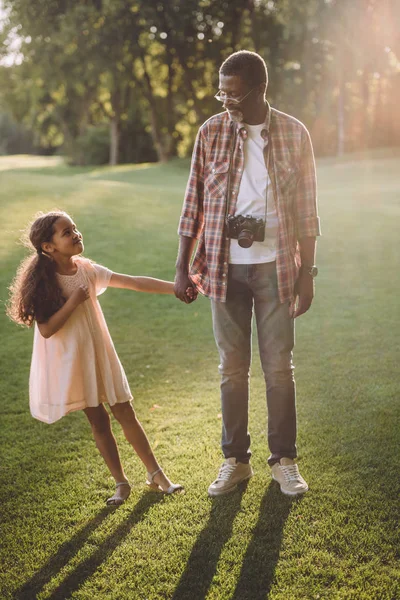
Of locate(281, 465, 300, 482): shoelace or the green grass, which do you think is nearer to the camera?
the green grass

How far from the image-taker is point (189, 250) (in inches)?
136

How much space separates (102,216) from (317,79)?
23.7 metres

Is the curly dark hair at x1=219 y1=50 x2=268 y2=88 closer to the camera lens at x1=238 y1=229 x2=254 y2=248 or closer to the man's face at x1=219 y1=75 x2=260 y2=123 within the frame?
the man's face at x1=219 y1=75 x2=260 y2=123

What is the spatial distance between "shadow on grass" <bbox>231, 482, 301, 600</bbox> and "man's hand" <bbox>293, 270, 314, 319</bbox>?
103 centimetres

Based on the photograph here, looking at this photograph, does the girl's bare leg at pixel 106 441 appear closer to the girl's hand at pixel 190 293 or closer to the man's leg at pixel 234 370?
the man's leg at pixel 234 370

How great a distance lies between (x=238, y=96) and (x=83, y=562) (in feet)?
7.87

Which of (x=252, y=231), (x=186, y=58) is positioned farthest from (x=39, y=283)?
(x=186, y=58)

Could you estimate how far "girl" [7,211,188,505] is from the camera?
10.4 feet

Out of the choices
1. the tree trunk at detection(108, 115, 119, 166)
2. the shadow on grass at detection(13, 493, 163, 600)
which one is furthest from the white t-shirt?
the tree trunk at detection(108, 115, 119, 166)

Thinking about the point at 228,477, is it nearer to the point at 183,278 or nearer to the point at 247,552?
the point at 247,552

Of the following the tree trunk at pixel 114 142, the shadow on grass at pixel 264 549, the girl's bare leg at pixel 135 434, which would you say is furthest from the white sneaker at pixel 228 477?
the tree trunk at pixel 114 142

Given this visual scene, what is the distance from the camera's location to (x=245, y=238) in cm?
312

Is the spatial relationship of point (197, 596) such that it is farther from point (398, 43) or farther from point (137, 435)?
point (398, 43)

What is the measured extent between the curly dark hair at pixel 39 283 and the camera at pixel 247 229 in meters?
0.90
